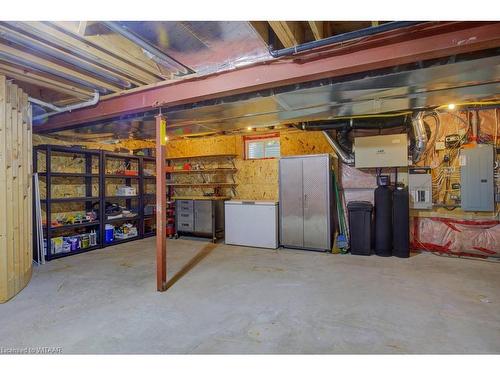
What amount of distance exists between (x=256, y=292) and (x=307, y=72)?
2.31 m

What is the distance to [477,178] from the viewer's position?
404 cm

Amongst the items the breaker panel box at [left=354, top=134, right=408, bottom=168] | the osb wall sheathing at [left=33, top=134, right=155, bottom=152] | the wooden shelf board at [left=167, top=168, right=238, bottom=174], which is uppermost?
the osb wall sheathing at [left=33, top=134, right=155, bottom=152]

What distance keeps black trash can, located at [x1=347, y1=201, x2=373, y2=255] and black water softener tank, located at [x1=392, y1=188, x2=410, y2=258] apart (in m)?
0.37

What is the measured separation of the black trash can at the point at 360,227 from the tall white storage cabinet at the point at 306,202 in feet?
1.18

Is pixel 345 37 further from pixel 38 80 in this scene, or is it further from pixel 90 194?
pixel 90 194

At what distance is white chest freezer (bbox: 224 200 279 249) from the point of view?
16.3 feet

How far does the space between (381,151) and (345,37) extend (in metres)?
2.92

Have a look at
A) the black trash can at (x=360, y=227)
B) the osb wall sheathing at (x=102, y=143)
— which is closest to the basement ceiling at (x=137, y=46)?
the osb wall sheathing at (x=102, y=143)

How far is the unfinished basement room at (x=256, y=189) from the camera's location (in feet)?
6.61

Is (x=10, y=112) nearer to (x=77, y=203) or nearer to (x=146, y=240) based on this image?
(x=77, y=203)

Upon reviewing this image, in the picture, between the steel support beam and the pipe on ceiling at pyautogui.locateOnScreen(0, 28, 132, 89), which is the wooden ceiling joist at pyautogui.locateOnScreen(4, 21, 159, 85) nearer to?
the pipe on ceiling at pyautogui.locateOnScreen(0, 28, 132, 89)

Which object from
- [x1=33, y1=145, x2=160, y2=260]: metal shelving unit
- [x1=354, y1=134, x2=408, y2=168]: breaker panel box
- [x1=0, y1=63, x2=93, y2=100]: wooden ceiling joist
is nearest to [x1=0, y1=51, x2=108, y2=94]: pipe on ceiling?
[x1=0, y1=63, x2=93, y2=100]: wooden ceiling joist

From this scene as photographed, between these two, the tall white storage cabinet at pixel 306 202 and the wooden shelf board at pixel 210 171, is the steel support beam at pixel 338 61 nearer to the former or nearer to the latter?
the tall white storage cabinet at pixel 306 202
